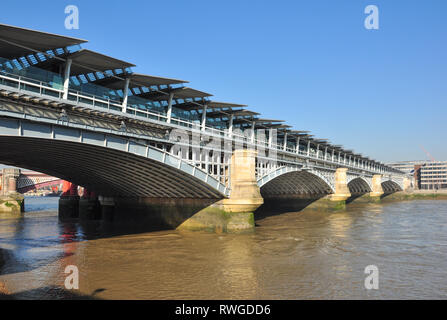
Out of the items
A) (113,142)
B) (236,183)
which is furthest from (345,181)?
(113,142)

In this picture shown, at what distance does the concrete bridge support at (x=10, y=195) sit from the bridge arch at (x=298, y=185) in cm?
3090

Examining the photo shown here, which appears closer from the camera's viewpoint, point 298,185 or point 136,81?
point 136,81

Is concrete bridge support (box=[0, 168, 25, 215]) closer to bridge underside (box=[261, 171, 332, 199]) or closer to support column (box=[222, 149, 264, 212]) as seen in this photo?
bridge underside (box=[261, 171, 332, 199])

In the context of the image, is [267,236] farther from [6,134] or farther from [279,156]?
[6,134]

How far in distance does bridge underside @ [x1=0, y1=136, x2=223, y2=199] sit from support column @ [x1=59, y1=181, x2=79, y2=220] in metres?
9.00

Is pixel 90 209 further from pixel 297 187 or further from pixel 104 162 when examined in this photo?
pixel 297 187

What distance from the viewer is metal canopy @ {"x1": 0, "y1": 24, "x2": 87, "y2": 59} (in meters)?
13.4

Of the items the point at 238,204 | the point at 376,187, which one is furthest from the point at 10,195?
the point at 376,187

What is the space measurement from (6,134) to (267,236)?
16307 mm

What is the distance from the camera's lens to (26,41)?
46.9 feet

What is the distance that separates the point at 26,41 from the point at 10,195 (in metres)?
36.1

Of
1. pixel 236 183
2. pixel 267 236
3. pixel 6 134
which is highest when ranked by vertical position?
pixel 6 134

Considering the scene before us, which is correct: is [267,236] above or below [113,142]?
below

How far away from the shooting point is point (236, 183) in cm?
2456
